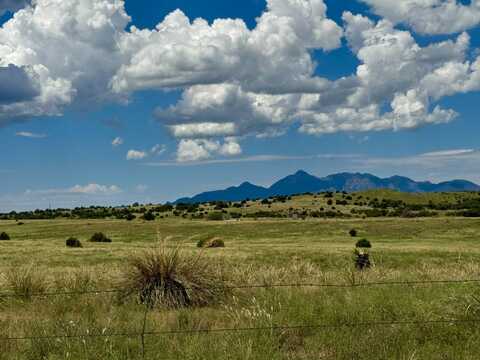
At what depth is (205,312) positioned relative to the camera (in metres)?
10.8

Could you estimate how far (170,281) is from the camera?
39.7 ft

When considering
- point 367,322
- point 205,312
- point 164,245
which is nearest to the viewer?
point 367,322

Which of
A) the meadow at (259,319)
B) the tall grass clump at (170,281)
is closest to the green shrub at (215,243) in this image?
the meadow at (259,319)

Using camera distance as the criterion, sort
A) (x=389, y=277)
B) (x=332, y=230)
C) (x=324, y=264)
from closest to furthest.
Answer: (x=389, y=277) → (x=324, y=264) → (x=332, y=230)

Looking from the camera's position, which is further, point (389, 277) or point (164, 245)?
point (389, 277)

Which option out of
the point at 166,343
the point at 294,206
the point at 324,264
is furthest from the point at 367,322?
the point at 294,206

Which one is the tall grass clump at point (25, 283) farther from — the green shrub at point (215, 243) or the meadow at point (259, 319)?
the green shrub at point (215, 243)

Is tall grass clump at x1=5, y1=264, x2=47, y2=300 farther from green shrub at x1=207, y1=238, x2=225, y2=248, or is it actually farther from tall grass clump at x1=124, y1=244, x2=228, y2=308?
green shrub at x1=207, y1=238, x2=225, y2=248

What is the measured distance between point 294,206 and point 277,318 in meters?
134

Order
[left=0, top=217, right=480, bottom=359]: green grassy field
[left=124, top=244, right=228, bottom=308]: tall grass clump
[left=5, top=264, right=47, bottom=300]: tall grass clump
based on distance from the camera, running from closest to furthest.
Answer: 1. [left=0, top=217, right=480, bottom=359]: green grassy field
2. [left=124, top=244, right=228, bottom=308]: tall grass clump
3. [left=5, top=264, right=47, bottom=300]: tall grass clump

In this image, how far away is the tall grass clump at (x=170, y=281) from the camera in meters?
11.8

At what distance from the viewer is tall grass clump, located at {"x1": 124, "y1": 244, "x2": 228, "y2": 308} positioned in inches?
465

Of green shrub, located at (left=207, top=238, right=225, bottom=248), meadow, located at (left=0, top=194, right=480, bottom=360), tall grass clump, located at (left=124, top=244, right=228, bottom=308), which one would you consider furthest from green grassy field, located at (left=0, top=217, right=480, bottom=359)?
green shrub, located at (left=207, top=238, right=225, bottom=248)

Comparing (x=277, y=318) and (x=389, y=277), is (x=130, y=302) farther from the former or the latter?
(x=389, y=277)
